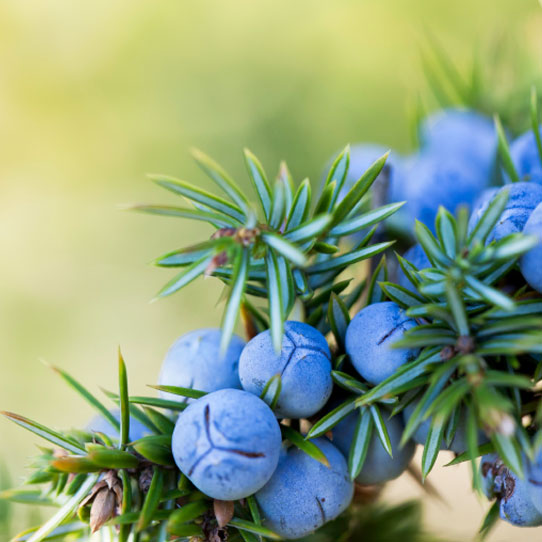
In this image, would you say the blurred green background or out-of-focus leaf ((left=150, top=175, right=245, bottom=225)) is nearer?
out-of-focus leaf ((left=150, top=175, right=245, bottom=225))

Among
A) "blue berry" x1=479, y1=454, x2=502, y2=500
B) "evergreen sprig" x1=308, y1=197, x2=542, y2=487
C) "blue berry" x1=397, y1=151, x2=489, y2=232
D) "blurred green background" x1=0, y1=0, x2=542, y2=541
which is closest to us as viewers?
"evergreen sprig" x1=308, y1=197, x2=542, y2=487

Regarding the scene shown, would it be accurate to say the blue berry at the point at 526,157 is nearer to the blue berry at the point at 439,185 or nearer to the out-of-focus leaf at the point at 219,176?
the blue berry at the point at 439,185

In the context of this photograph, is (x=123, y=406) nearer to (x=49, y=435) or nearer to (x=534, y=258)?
(x=49, y=435)

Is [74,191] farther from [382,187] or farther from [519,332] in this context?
[519,332]

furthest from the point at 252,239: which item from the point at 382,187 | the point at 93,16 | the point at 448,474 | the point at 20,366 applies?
the point at 93,16

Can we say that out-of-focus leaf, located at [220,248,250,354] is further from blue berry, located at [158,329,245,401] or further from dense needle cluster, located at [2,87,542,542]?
blue berry, located at [158,329,245,401]

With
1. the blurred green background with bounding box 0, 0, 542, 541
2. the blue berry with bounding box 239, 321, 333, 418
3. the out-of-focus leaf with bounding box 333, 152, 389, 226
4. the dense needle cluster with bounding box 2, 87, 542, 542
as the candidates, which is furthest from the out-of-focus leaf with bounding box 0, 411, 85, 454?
the blurred green background with bounding box 0, 0, 542, 541

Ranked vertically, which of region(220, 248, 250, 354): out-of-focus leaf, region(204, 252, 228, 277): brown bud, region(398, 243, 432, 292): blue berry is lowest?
region(398, 243, 432, 292): blue berry

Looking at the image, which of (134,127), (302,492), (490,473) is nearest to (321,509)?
(302,492)
